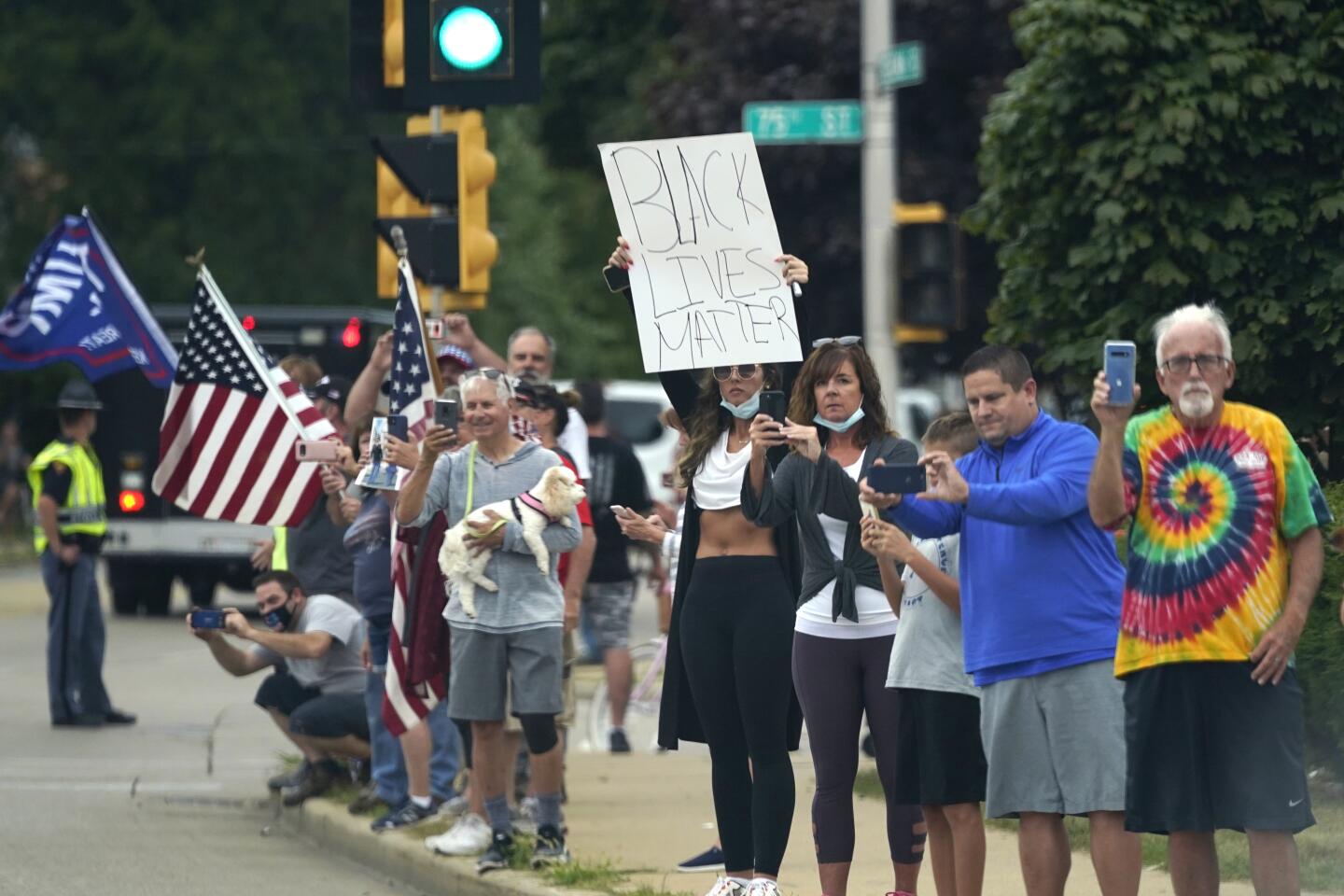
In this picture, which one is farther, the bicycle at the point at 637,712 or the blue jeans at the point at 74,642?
the blue jeans at the point at 74,642

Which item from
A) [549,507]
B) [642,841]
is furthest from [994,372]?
[642,841]

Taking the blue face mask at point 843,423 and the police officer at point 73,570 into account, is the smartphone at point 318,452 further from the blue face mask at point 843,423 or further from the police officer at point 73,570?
the police officer at point 73,570

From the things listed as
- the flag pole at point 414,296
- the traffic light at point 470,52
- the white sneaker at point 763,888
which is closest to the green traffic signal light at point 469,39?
the traffic light at point 470,52

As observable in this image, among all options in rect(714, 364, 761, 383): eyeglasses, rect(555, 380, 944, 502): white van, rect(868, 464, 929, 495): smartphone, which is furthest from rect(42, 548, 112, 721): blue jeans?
rect(555, 380, 944, 502): white van

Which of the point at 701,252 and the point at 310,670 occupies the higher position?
the point at 701,252

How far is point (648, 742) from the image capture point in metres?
12.8

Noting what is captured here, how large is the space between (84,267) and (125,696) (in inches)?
166

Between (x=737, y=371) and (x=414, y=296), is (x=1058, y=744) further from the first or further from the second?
(x=414, y=296)

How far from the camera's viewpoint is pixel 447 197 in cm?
952

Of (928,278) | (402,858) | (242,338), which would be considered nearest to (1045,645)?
(402,858)

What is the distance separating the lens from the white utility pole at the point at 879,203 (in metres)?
12.9

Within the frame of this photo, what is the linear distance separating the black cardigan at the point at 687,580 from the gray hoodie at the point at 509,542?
3.03 feet

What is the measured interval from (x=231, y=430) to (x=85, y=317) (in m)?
2.76

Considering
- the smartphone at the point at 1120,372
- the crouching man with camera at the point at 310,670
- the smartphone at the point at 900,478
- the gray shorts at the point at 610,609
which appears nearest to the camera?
the smartphone at the point at 1120,372
